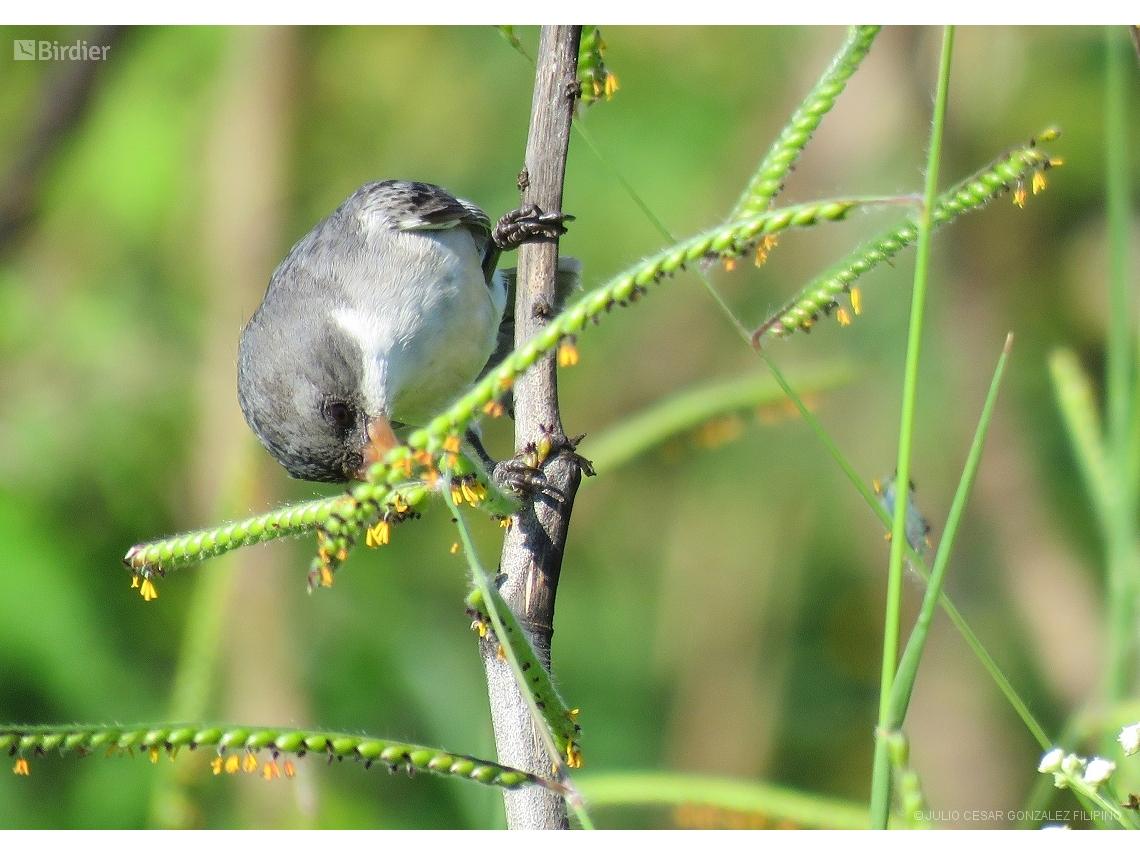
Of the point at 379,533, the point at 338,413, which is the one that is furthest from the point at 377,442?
the point at 379,533

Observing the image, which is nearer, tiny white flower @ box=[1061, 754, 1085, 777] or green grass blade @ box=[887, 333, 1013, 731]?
green grass blade @ box=[887, 333, 1013, 731]

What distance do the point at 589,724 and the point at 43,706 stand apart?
65.7 inches

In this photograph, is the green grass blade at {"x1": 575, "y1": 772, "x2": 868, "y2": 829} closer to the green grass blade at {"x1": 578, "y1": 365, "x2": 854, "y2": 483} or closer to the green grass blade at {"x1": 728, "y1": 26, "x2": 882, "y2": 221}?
the green grass blade at {"x1": 578, "y1": 365, "x2": 854, "y2": 483}

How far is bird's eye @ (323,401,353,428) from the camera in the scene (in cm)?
210

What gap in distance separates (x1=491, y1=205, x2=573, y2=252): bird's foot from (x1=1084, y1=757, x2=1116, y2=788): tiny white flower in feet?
3.24

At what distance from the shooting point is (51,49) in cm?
237

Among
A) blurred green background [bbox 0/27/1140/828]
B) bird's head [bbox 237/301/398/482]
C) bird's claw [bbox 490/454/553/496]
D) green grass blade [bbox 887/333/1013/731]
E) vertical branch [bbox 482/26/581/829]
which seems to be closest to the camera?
green grass blade [bbox 887/333/1013/731]

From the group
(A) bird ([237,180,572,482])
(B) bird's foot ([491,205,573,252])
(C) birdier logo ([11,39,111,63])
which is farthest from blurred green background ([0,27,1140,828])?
(B) bird's foot ([491,205,573,252])

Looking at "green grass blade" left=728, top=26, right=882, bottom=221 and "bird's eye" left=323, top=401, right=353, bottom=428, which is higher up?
"bird's eye" left=323, top=401, right=353, bottom=428

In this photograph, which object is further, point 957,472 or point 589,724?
point 957,472

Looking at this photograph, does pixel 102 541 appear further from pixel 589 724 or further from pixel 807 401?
pixel 807 401
